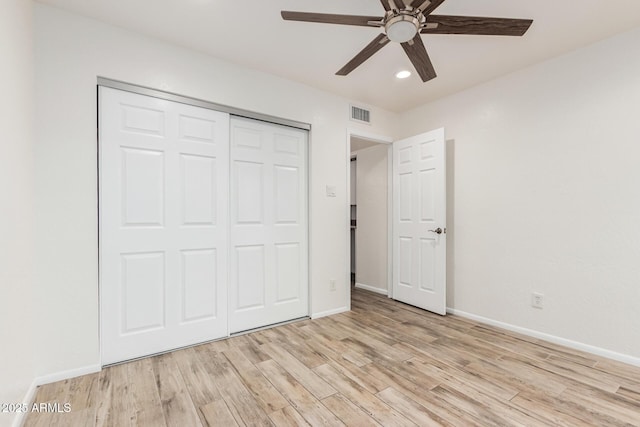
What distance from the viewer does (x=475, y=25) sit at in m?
1.68

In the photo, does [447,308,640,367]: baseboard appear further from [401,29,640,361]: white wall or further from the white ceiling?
the white ceiling

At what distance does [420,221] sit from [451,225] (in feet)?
1.12

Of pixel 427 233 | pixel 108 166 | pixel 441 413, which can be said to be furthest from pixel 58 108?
pixel 427 233

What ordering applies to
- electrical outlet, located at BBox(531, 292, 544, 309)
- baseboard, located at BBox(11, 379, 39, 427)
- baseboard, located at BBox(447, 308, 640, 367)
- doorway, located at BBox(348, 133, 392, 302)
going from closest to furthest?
baseboard, located at BBox(11, 379, 39, 427)
baseboard, located at BBox(447, 308, 640, 367)
electrical outlet, located at BBox(531, 292, 544, 309)
doorway, located at BBox(348, 133, 392, 302)

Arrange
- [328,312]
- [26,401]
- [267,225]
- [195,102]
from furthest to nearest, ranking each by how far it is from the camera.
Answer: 1. [328,312]
2. [267,225]
3. [195,102]
4. [26,401]

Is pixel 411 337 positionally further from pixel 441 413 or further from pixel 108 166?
pixel 108 166

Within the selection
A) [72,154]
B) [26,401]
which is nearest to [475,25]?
[72,154]

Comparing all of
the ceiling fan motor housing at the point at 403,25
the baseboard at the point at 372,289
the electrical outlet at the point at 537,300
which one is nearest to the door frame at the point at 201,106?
the baseboard at the point at 372,289

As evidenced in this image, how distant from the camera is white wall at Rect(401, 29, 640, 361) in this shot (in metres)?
2.25

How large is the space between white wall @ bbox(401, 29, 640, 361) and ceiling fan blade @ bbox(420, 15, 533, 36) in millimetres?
1258

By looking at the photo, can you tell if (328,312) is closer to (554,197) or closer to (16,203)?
(554,197)

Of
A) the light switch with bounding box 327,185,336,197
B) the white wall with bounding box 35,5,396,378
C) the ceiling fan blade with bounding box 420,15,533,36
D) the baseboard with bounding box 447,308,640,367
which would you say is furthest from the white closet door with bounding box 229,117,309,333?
the baseboard with bounding box 447,308,640,367

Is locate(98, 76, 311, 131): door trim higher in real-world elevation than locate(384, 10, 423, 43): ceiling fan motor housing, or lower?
lower

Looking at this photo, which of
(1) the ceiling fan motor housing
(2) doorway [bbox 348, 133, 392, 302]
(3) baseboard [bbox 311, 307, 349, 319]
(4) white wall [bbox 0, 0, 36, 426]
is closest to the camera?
(4) white wall [bbox 0, 0, 36, 426]
